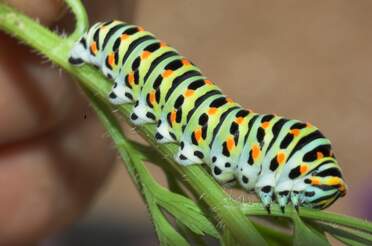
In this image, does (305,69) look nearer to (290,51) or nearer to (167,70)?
(290,51)

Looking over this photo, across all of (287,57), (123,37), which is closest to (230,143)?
(123,37)

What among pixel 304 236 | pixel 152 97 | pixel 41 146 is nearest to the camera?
pixel 304 236

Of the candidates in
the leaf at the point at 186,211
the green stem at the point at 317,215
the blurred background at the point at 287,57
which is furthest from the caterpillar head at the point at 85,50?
the blurred background at the point at 287,57

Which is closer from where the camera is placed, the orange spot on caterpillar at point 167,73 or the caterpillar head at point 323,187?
the caterpillar head at point 323,187

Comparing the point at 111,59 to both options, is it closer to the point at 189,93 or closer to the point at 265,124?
the point at 189,93

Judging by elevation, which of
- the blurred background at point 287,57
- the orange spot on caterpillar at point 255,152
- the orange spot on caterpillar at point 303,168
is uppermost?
the blurred background at point 287,57

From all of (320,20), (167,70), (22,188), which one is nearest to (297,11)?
(320,20)

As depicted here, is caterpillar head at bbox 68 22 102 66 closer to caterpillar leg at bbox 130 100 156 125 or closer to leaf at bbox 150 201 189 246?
caterpillar leg at bbox 130 100 156 125

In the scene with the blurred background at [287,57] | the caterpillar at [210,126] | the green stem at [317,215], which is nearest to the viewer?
the green stem at [317,215]

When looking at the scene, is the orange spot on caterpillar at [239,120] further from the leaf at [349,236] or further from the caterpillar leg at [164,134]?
the leaf at [349,236]
